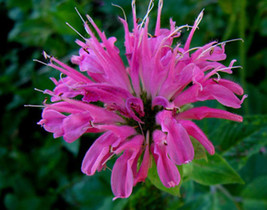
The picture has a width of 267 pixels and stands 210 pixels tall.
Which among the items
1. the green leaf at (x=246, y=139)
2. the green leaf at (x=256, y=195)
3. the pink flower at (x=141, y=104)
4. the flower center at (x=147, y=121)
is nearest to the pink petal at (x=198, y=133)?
the pink flower at (x=141, y=104)

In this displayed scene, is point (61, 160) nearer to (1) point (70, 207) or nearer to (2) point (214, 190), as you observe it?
→ (1) point (70, 207)

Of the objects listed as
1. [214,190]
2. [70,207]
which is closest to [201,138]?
[214,190]

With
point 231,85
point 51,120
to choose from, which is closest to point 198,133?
point 231,85

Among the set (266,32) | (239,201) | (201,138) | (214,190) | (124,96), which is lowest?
(239,201)

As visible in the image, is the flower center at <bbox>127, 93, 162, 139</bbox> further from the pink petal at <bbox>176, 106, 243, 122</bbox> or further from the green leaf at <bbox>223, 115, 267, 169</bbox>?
→ the green leaf at <bbox>223, 115, 267, 169</bbox>

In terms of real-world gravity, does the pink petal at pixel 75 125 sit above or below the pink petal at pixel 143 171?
above

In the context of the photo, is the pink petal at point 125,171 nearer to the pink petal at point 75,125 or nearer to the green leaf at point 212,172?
the pink petal at point 75,125
